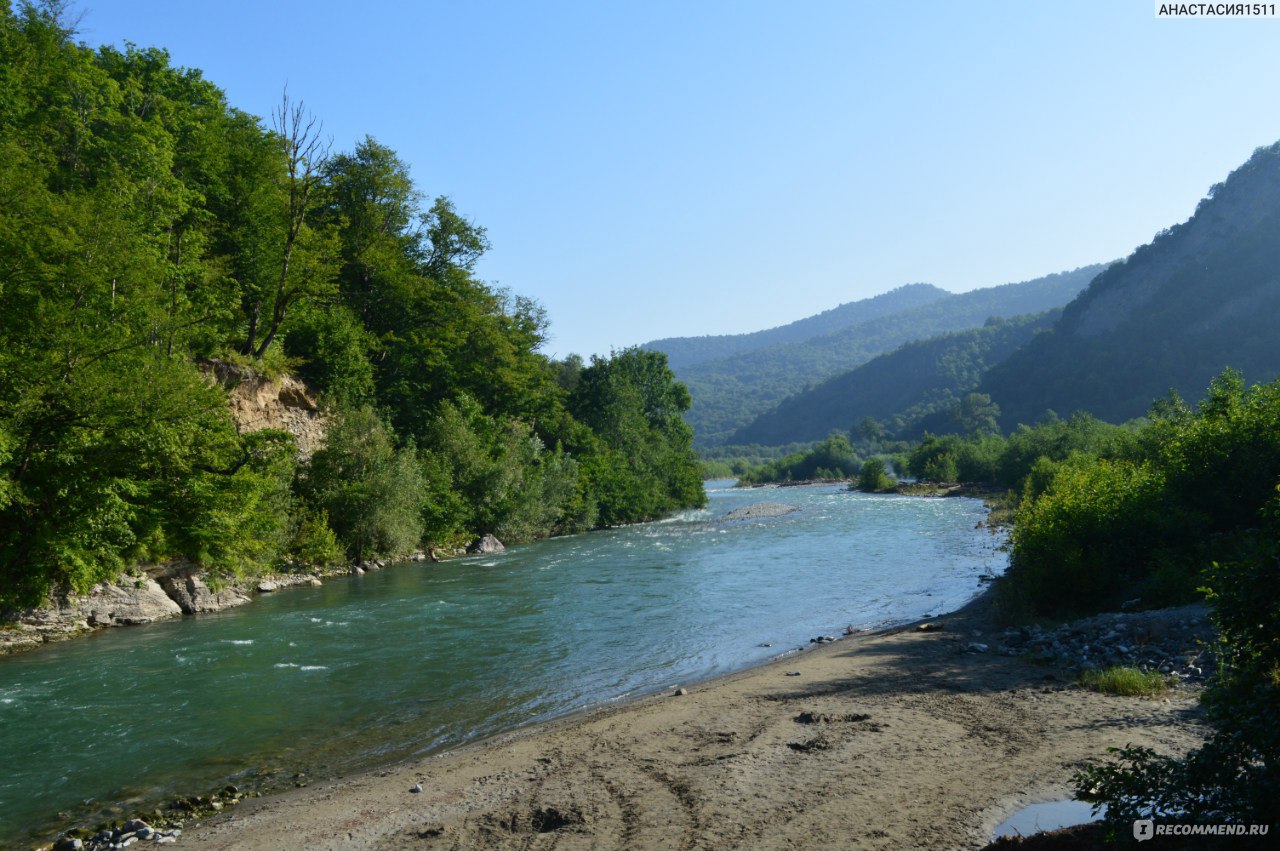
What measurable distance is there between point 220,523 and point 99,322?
23.1 ft

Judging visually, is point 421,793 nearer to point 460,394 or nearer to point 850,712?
point 850,712

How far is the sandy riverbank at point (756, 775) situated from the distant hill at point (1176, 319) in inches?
4434

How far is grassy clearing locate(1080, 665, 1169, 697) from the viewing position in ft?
38.2

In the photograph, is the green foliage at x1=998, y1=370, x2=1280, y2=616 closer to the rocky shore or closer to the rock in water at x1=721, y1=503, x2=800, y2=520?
the rocky shore

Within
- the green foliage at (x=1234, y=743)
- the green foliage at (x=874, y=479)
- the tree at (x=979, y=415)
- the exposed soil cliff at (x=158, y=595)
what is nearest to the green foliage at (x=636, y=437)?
the exposed soil cliff at (x=158, y=595)

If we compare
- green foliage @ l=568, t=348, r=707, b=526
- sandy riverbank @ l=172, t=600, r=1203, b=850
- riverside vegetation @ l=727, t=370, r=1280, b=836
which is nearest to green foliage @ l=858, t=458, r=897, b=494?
green foliage @ l=568, t=348, r=707, b=526

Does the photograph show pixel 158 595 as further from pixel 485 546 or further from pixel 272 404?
pixel 485 546

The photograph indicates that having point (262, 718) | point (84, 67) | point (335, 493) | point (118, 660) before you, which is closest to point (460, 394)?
point (335, 493)

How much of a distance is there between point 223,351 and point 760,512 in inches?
1728

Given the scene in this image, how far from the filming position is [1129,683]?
11750 mm

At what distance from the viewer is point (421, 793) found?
31.9 ft

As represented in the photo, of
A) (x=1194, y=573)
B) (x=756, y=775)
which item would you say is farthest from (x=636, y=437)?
(x=756, y=775)

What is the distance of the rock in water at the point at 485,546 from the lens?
42156 millimetres

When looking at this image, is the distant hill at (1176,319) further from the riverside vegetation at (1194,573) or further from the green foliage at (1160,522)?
the green foliage at (1160,522)
